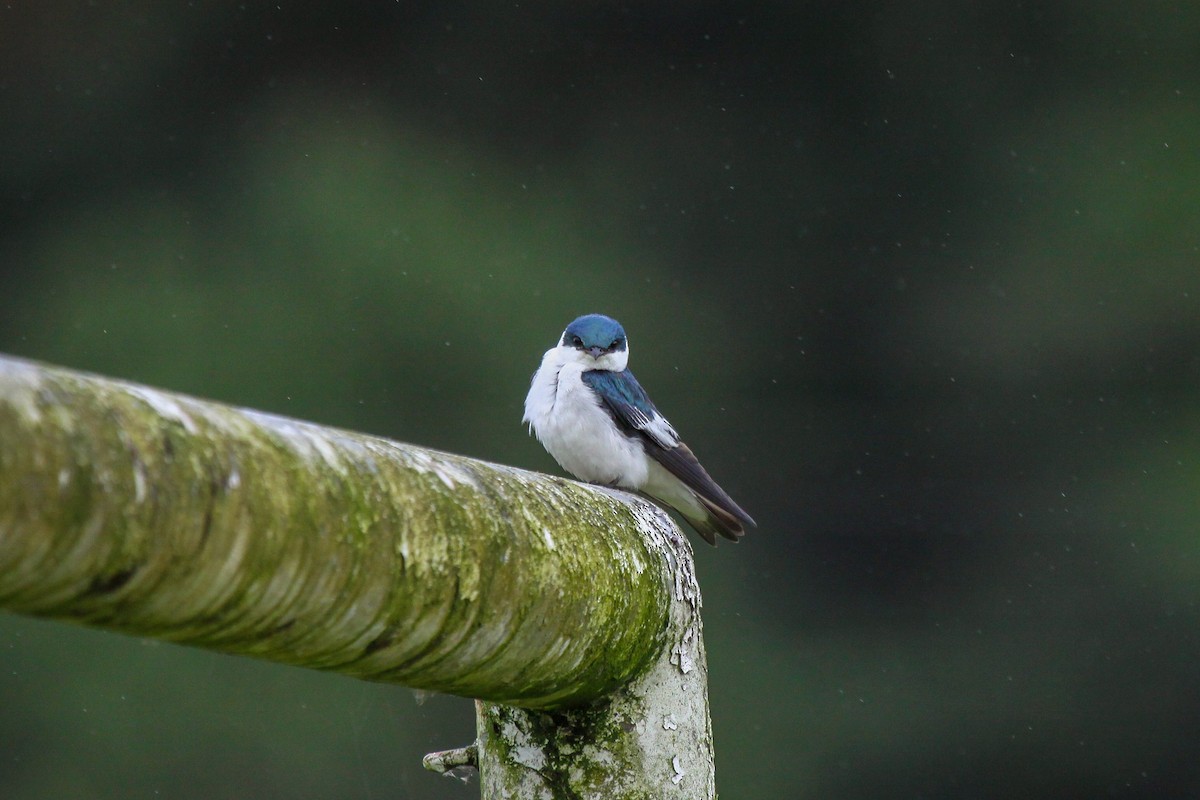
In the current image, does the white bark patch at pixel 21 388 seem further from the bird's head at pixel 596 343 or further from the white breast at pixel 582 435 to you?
the bird's head at pixel 596 343

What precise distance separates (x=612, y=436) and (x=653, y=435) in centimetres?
13

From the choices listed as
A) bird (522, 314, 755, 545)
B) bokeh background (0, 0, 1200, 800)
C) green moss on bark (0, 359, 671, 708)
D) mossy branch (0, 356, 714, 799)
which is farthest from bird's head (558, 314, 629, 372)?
bokeh background (0, 0, 1200, 800)

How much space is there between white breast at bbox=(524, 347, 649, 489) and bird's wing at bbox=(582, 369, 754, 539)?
2 cm

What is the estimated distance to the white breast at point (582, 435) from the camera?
11.0ft

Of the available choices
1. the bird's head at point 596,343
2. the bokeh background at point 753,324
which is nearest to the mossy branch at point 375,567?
the bird's head at point 596,343

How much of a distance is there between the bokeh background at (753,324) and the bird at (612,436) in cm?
418

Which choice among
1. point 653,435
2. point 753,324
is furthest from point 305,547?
point 753,324

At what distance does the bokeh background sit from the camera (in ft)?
26.3

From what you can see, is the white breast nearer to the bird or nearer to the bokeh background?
the bird

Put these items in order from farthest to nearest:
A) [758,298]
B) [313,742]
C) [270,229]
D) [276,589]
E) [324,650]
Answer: [758,298]
[270,229]
[313,742]
[324,650]
[276,589]

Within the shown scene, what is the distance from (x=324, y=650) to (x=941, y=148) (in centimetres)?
904

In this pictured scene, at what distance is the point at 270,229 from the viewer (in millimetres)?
8898

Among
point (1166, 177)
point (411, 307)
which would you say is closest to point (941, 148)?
point (1166, 177)

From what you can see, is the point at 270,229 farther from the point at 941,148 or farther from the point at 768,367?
the point at 941,148
